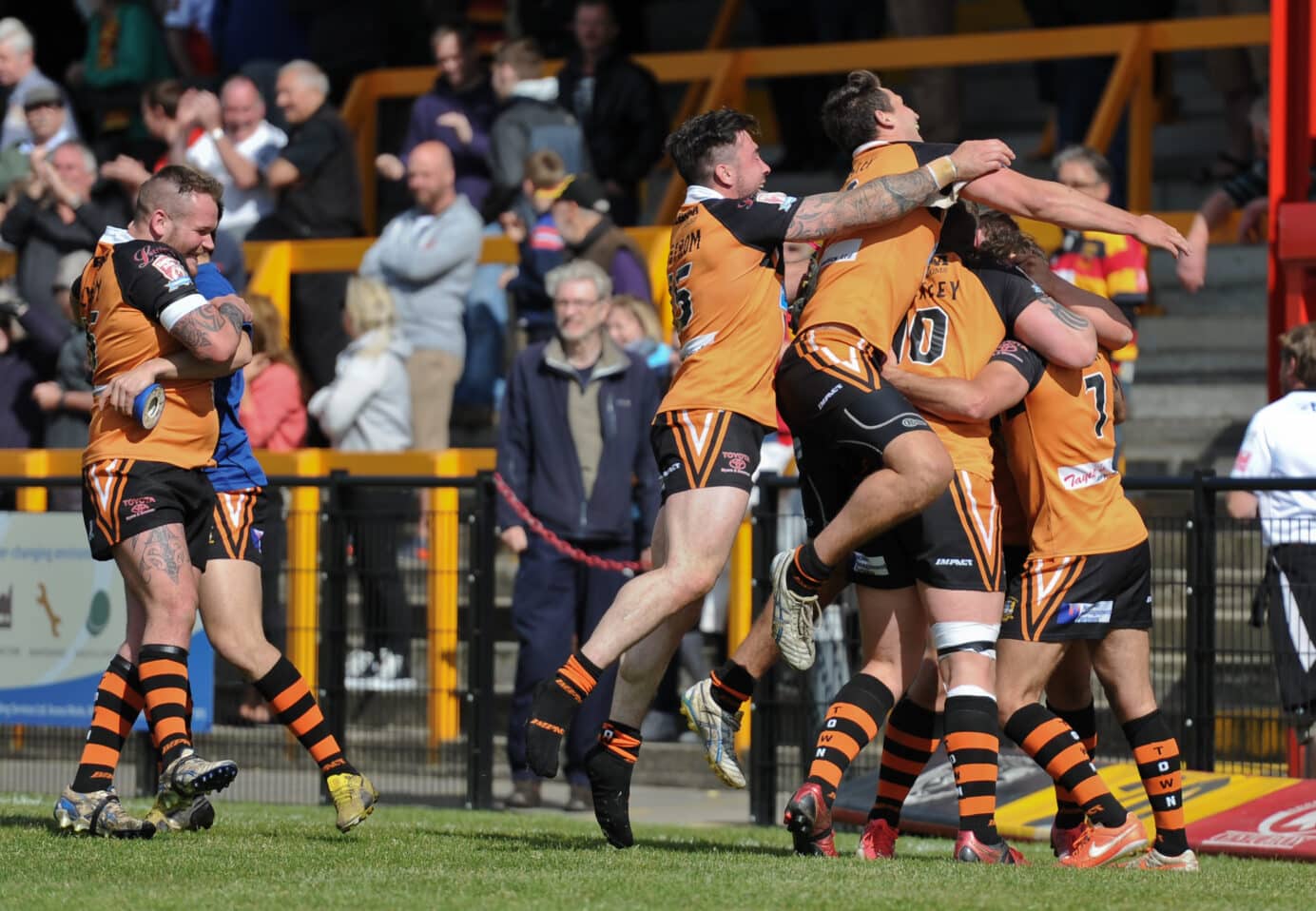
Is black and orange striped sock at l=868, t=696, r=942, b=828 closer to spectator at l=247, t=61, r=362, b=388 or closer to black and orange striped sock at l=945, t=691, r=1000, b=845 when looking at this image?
black and orange striped sock at l=945, t=691, r=1000, b=845

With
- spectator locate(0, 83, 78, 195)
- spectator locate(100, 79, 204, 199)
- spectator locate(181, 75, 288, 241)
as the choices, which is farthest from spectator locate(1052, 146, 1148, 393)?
spectator locate(0, 83, 78, 195)

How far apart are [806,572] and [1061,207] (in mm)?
1532

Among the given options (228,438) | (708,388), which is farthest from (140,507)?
(708,388)

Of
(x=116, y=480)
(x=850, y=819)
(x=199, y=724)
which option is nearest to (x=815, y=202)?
(x=116, y=480)

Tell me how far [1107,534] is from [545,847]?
2256 millimetres

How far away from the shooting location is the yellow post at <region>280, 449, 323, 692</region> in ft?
37.2

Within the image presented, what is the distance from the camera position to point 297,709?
27.1 feet

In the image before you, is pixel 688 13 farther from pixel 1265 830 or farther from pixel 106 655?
pixel 1265 830

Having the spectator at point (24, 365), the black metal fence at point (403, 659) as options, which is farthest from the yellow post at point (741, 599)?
the spectator at point (24, 365)

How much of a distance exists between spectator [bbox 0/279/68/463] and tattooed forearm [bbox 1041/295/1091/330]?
7839 mm

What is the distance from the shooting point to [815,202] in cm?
775

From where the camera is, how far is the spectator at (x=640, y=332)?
12148mm

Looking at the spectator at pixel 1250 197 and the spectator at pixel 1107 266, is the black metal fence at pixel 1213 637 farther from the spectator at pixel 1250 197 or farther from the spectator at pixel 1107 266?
the spectator at pixel 1250 197

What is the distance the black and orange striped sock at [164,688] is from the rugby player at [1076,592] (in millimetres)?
2728
